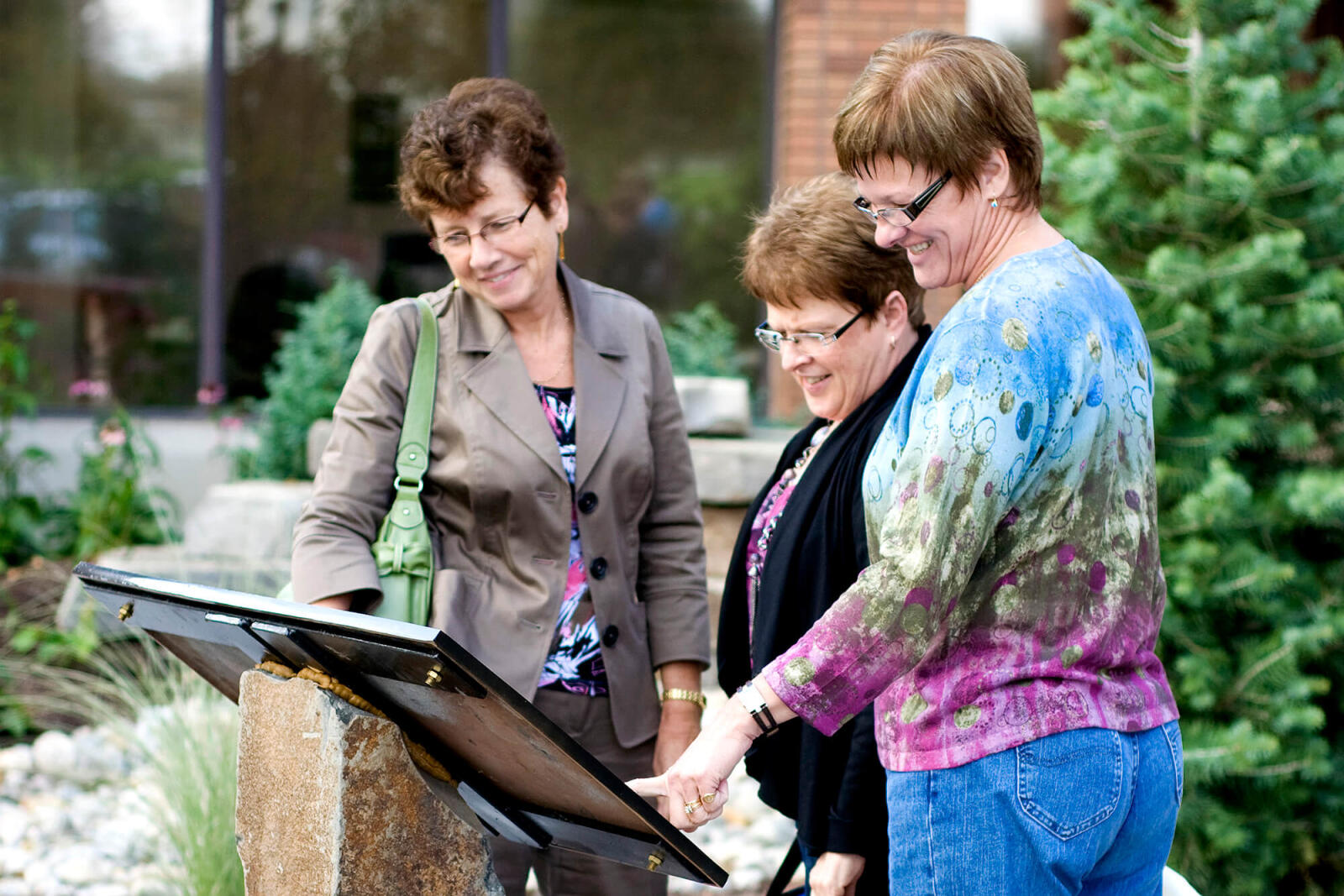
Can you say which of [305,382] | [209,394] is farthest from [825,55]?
[209,394]

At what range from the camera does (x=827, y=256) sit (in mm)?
2094

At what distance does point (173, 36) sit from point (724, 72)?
344 centimetres

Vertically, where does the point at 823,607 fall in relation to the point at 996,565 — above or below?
below

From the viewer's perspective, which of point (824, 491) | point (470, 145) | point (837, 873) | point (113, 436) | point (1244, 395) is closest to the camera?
point (837, 873)

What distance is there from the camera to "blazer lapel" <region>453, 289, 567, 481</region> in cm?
243

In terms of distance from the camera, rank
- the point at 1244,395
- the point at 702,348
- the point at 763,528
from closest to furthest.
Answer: the point at 763,528, the point at 1244,395, the point at 702,348

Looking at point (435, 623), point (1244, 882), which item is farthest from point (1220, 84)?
point (435, 623)

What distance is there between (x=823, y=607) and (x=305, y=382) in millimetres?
4480

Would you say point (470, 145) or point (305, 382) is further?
point (305, 382)

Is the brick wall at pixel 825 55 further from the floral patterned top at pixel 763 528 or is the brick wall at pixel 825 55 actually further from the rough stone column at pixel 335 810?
the rough stone column at pixel 335 810

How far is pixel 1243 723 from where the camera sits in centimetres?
371

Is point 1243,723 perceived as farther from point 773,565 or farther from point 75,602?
point 75,602

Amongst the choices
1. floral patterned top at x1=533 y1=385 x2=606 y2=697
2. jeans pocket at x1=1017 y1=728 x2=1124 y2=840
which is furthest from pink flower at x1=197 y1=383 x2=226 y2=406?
jeans pocket at x1=1017 y1=728 x2=1124 y2=840

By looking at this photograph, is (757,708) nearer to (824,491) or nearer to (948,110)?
(824,491)
